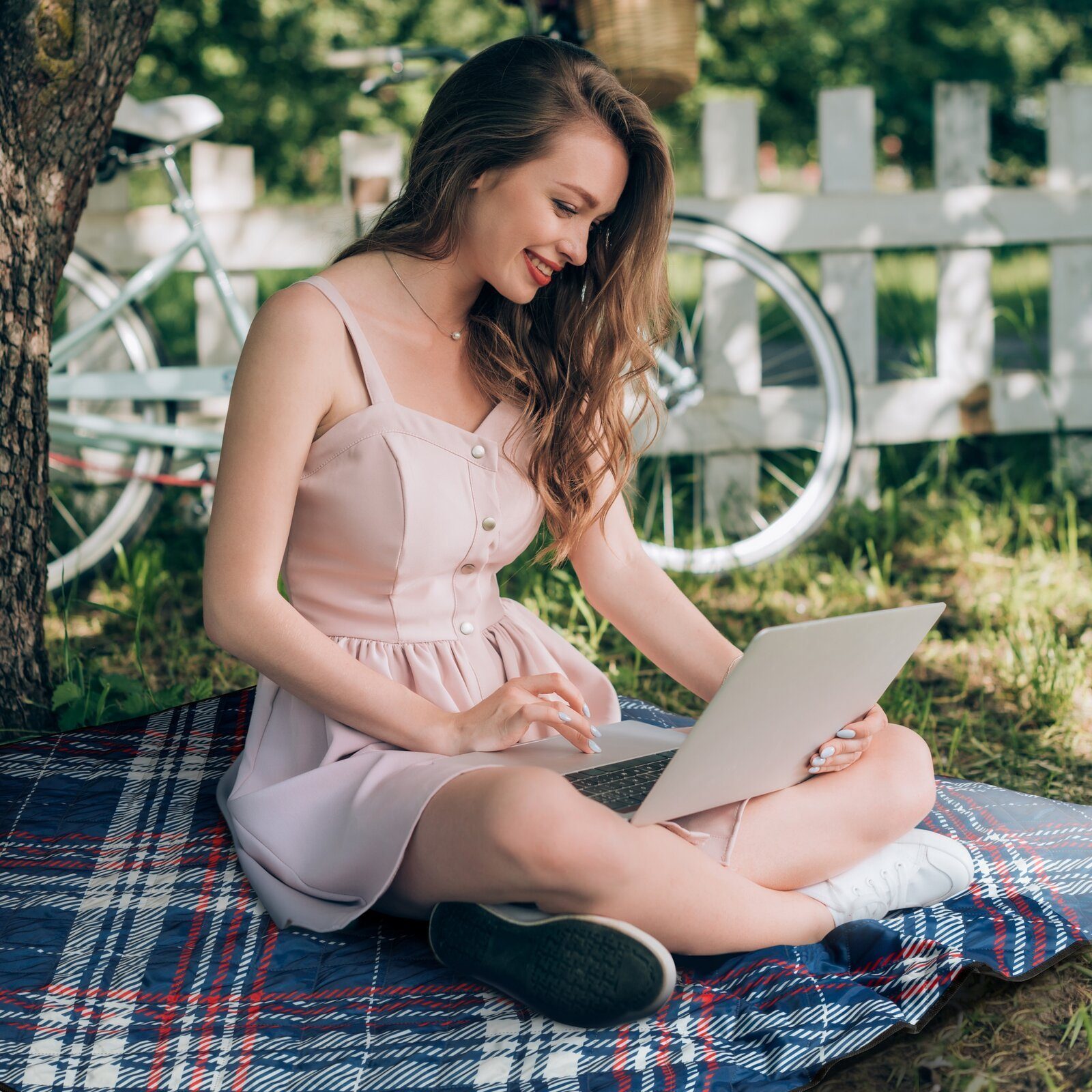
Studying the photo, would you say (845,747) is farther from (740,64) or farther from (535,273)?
(740,64)

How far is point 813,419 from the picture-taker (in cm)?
387

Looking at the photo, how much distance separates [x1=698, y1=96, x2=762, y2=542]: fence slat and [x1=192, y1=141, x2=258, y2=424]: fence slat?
4.42ft

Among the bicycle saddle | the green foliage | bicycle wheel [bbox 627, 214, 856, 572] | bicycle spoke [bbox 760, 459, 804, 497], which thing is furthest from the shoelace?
the green foliage

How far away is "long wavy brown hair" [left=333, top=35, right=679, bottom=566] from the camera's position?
6.05 feet

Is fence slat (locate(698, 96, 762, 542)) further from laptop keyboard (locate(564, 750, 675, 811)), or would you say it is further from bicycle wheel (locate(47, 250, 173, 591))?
laptop keyboard (locate(564, 750, 675, 811))

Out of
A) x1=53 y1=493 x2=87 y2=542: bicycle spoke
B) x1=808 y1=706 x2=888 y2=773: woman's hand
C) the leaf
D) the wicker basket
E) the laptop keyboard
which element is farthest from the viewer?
x1=53 y1=493 x2=87 y2=542: bicycle spoke

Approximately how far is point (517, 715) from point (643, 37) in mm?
2316

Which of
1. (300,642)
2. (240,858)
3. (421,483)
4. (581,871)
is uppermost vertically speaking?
(421,483)

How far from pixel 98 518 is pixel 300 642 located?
224 cm

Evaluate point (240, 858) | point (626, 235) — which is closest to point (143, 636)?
point (240, 858)

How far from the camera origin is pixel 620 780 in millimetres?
1713

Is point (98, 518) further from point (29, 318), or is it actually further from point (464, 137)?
point (464, 137)

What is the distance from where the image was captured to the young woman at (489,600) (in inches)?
61.2

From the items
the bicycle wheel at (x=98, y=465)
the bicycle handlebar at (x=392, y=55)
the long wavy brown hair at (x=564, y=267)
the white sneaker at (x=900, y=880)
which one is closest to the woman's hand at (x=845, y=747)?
the white sneaker at (x=900, y=880)
